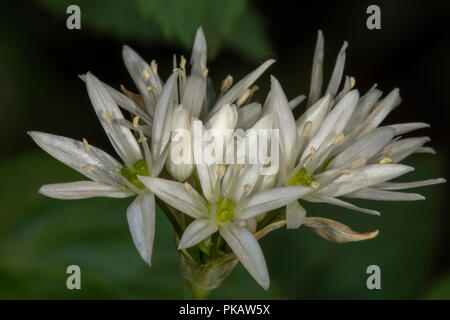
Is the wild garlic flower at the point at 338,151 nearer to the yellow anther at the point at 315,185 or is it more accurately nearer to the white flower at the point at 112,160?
the yellow anther at the point at 315,185

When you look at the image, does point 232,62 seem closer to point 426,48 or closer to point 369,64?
point 369,64

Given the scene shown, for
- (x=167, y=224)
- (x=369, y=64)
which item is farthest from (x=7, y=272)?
(x=369, y=64)

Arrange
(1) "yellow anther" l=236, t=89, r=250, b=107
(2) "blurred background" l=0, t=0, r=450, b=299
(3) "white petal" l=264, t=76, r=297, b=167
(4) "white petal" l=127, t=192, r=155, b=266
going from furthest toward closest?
(2) "blurred background" l=0, t=0, r=450, b=299 < (1) "yellow anther" l=236, t=89, r=250, b=107 < (3) "white petal" l=264, t=76, r=297, b=167 < (4) "white petal" l=127, t=192, r=155, b=266

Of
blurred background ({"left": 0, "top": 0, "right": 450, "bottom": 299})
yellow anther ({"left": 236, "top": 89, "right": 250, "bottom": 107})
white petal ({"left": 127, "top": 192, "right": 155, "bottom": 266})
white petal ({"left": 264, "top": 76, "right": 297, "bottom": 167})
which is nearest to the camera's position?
white petal ({"left": 127, "top": 192, "right": 155, "bottom": 266})

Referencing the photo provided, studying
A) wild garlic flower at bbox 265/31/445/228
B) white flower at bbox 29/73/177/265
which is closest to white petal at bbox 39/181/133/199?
white flower at bbox 29/73/177/265

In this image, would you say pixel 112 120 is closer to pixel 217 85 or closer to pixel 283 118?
pixel 283 118

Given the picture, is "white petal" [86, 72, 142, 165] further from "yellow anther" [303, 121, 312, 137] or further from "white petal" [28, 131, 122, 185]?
"yellow anther" [303, 121, 312, 137]

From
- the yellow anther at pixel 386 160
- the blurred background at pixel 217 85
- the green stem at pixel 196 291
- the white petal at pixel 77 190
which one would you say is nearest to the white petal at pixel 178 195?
the white petal at pixel 77 190
